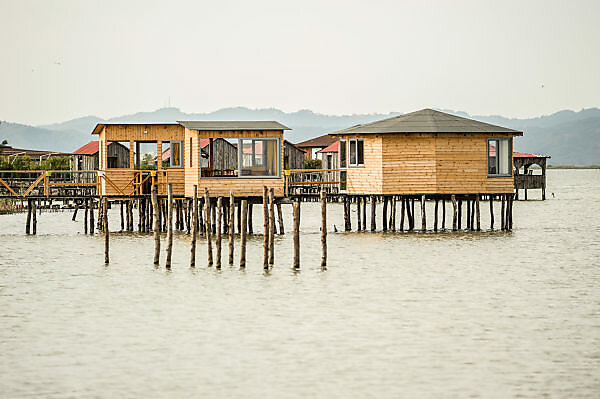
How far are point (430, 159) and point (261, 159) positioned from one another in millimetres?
7582

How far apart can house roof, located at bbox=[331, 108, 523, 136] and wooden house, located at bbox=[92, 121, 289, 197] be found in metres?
4.50

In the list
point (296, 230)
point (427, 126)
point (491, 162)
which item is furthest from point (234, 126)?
point (296, 230)

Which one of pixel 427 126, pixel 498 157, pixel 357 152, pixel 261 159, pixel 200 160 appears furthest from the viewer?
pixel 357 152

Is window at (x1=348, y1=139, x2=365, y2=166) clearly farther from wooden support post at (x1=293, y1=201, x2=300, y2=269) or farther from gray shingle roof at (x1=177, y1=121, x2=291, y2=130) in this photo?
wooden support post at (x1=293, y1=201, x2=300, y2=269)

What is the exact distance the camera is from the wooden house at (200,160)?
128ft

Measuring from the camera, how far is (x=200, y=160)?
39.7 m

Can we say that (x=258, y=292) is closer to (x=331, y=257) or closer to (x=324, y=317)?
(x=324, y=317)

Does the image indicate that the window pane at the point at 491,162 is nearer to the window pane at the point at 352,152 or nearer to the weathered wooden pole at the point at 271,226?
the window pane at the point at 352,152

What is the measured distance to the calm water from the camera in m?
15.9

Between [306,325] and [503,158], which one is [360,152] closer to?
[503,158]

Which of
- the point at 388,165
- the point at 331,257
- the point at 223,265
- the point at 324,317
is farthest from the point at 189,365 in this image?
the point at 388,165

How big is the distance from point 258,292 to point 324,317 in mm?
3891

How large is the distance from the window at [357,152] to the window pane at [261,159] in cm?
441

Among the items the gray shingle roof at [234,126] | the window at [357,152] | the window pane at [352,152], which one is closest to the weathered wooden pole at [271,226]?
the gray shingle roof at [234,126]
